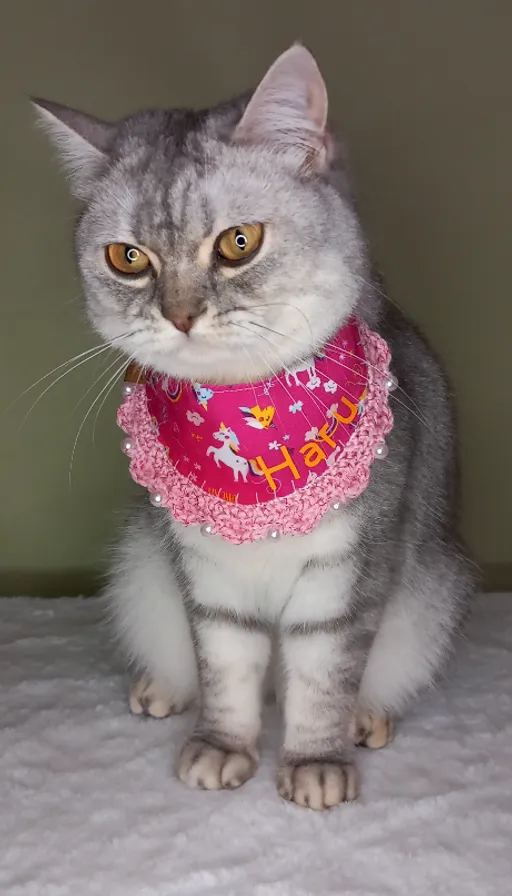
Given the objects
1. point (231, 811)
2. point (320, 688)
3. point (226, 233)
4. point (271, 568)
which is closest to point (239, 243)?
point (226, 233)

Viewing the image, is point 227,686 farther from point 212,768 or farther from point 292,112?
point 292,112

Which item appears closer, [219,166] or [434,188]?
[219,166]

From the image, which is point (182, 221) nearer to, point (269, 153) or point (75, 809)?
point (269, 153)

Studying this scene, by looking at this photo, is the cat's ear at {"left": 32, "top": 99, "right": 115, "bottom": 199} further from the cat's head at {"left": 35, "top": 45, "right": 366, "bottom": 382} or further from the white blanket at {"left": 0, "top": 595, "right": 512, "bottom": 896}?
the white blanket at {"left": 0, "top": 595, "right": 512, "bottom": 896}

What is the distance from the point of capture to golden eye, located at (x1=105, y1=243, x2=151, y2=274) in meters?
1.03

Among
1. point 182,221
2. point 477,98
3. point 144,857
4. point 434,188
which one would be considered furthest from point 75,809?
point 477,98

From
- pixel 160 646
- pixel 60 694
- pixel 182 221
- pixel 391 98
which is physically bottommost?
pixel 60 694

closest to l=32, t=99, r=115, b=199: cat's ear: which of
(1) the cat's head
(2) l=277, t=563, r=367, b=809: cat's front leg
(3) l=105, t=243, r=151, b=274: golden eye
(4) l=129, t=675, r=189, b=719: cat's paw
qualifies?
(1) the cat's head

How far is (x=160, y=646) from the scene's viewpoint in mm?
1382

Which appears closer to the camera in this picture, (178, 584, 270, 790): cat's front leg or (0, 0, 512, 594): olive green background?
(178, 584, 270, 790): cat's front leg

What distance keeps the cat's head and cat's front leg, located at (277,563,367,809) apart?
29 centimetres

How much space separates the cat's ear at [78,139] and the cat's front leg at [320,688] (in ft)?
1.82

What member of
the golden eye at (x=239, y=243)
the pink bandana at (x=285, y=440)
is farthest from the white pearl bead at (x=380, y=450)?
the golden eye at (x=239, y=243)

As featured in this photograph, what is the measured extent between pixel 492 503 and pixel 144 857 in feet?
3.21
